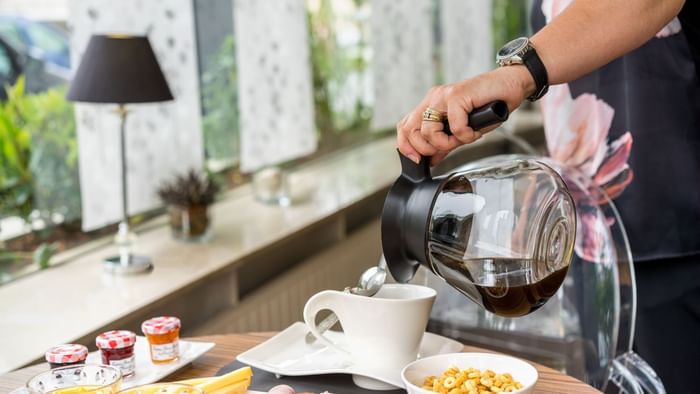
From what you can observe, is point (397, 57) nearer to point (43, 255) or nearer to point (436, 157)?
point (43, 255)

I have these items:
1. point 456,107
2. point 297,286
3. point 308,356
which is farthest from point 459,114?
point 297,286

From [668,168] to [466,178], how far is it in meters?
0.70

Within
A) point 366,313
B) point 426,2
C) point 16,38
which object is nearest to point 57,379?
point 366,313

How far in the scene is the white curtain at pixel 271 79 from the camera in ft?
10.5

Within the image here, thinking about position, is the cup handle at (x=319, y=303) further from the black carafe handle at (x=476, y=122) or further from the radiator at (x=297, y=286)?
the radiator at (x=297, y=286)

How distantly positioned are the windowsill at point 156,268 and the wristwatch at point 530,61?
103 cm

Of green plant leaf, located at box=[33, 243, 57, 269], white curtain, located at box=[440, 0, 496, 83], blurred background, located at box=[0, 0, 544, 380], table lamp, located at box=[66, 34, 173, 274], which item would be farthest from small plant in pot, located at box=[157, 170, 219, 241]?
white curtain, located at box=[440, 0, 496, 83]

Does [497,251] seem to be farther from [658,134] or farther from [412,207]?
[658,134]

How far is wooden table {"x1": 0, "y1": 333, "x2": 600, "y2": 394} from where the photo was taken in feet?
4.24

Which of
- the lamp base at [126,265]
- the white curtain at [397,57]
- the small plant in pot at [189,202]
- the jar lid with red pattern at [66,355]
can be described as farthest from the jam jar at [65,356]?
the white curtain at [397,57]

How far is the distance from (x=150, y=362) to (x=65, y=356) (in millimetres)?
144

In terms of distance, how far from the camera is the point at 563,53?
131 centimetres

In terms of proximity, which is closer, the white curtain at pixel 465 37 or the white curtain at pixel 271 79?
the white curtain at pixel 271 79

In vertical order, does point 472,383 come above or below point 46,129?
below
